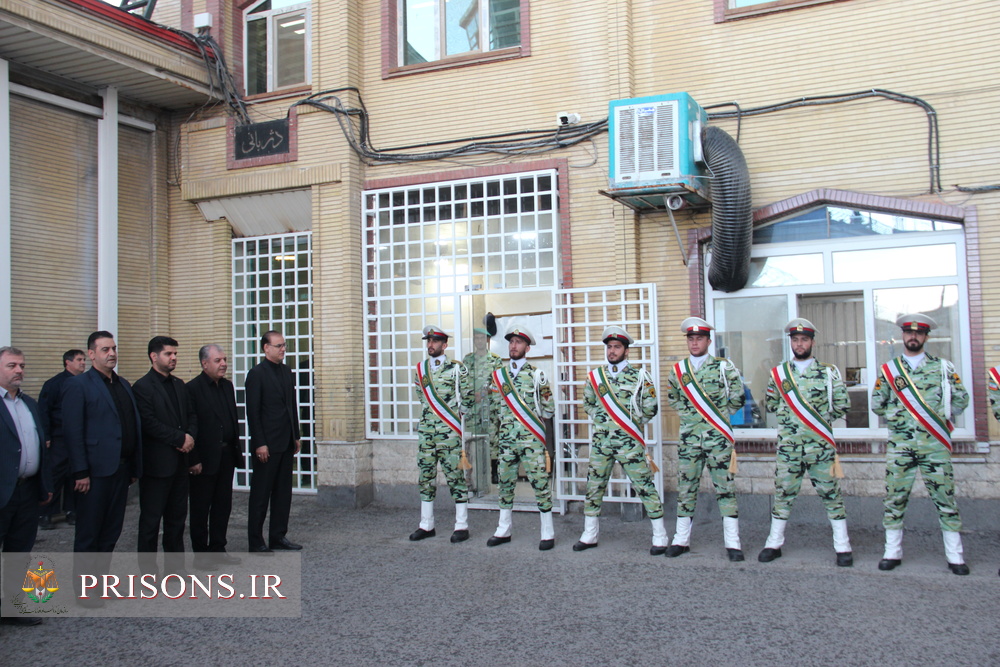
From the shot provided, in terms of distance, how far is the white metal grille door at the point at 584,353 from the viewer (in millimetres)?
8438

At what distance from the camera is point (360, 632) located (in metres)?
5.21

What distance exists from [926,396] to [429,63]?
6.53 m

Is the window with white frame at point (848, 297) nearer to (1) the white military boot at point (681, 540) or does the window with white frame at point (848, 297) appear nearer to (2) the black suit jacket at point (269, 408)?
(1) the white military boot at point (681, 540)

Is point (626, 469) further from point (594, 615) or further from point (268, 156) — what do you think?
point (268, 156)

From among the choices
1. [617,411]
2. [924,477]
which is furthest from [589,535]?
[924,477]

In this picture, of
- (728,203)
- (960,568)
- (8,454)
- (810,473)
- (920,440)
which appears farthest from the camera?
(728,203)

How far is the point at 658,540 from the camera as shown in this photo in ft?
23.0

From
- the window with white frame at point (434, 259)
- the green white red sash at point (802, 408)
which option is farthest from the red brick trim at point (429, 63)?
the green white red sash at point (802, 408)

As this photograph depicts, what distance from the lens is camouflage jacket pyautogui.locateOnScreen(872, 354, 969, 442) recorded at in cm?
629

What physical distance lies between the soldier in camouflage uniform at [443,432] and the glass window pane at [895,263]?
3.85 meters

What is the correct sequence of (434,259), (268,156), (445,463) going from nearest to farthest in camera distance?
(445,463) < (434,259) < (268,156)

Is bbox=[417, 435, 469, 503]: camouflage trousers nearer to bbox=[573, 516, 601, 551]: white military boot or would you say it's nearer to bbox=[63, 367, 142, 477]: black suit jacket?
bbox=[573, 516, 601, 551]: white military boot

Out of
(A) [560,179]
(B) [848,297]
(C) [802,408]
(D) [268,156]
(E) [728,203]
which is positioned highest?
(D) [268,156]

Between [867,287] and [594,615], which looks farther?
[867,287]
